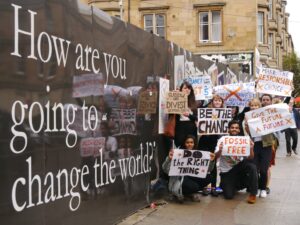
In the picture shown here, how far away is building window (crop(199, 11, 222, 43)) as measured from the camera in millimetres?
32719

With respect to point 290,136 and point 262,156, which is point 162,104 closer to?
point 262,156

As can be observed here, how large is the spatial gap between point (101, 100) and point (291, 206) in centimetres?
351

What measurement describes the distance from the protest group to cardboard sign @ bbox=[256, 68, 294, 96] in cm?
103

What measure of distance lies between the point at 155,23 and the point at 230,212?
27.8 meters

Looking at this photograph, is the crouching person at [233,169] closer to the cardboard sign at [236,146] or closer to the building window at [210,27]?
the cardboard sign at [236,146]

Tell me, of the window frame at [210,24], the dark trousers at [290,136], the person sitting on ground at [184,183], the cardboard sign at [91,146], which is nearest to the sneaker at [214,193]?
the person sitting on ground at [184,183]

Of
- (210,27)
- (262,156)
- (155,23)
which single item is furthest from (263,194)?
(155,23)

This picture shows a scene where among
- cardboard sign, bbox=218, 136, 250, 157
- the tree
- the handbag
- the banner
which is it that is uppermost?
the tree

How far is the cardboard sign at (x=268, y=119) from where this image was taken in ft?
26.6

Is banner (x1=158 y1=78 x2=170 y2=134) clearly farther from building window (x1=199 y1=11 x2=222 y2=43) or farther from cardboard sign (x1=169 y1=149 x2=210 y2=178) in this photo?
building window (x1=199 y1=11 x2=222 y2=43)

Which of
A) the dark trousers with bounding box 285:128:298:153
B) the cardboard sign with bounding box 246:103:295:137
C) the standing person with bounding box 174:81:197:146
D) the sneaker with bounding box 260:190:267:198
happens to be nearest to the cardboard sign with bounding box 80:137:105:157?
the standing person with bounding box 174:81:197:146

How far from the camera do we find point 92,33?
5.62 meters

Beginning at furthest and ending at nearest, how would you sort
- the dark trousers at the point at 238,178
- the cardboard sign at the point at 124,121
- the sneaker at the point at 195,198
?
the dark trousers at the point at 238,178 < the sneaker at the point at 195,198 < the cardboard sign at the point at 124,121

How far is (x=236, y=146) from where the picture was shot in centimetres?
780
